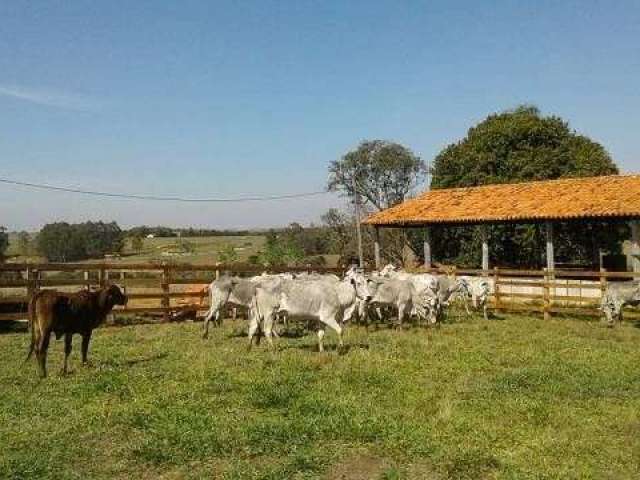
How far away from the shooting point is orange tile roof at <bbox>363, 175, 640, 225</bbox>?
24406 mm

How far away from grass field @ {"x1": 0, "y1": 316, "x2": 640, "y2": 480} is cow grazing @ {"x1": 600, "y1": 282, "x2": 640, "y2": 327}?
4.28 m

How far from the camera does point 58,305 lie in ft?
38.7

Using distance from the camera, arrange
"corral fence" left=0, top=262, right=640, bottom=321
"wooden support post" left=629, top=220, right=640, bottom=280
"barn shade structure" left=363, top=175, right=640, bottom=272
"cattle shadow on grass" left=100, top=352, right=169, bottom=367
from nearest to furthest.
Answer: "cattle shadow on grass" left=100, top=352, right=169, bottom=367, "corral fence" left=0, top=262, right=640, bottom=321, "wooden support post" left=629, top=220, right=640, bottom=280, "barn shade structure" left=363, top=175, right=640, bottom=272

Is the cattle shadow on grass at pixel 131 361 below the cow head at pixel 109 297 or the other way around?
below

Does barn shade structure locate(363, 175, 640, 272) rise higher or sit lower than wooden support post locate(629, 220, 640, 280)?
higher

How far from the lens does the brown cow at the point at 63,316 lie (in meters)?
11.4

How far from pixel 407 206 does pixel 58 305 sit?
77.7 ft

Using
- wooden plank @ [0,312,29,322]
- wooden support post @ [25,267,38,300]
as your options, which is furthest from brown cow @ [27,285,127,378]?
wooden support post @ [25,267,38,300]

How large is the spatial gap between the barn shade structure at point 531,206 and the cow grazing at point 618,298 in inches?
202

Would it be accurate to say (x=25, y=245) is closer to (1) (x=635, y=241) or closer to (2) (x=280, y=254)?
(2) (x=280, y=254)

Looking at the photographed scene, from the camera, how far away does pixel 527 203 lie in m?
27.9

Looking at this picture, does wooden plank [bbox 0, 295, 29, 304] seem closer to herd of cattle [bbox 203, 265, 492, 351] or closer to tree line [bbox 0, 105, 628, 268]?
herd of cattle [bbox 203, 265, 492, 351]

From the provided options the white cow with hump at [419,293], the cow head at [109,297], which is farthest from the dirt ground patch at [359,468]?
the white cow with hump at [419,293]

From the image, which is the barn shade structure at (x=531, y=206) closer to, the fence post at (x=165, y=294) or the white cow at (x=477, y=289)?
the white cow at (x=477, y=289)
